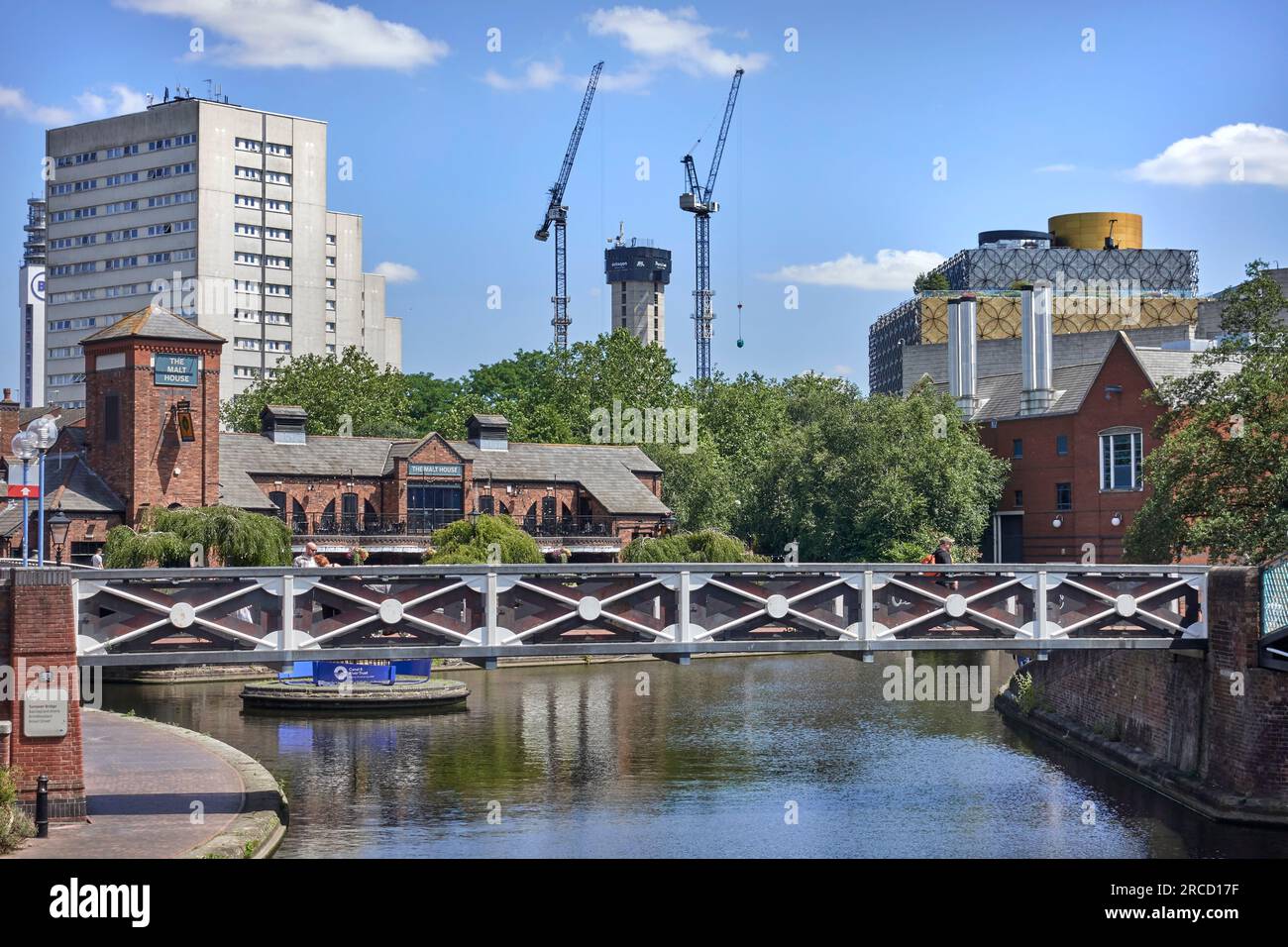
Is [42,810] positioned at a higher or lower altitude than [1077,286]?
lower

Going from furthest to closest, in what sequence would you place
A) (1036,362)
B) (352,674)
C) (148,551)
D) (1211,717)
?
(1036,362) < (148,551) < (352,674) < (1211,717)

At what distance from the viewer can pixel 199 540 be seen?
52.9 metres

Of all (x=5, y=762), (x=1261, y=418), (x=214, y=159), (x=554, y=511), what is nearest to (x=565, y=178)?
(x=214, y=159)

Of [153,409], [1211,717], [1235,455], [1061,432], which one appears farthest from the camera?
[1061,432]

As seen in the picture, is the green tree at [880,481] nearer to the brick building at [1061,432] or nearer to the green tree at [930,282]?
the brick building at [1061,432]

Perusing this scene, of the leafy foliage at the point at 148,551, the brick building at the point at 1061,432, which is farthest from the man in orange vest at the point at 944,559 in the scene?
the brick building at the point at 1061,432

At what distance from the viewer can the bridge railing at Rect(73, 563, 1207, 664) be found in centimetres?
2394

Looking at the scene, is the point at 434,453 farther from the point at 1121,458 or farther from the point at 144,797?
the point at 144,797

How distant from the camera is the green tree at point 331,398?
91250mm

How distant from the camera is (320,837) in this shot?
24.9 m

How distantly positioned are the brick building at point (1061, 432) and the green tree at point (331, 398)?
36943 millimetres

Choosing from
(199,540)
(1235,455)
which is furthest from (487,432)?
(1235,455)

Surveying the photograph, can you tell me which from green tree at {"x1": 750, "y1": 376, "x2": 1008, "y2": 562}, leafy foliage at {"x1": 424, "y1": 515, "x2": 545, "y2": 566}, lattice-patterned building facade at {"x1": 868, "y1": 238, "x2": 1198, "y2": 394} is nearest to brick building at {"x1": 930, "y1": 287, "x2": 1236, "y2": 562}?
green tree at {"x1": 750, "y1": 376, "x2": 1008, "y2": 562}

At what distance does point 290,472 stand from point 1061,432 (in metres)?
34.0
